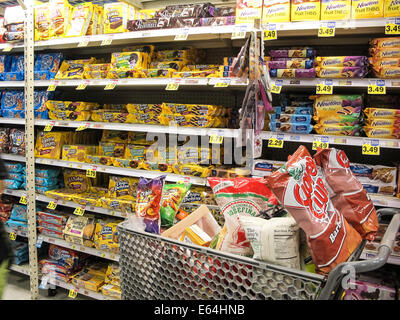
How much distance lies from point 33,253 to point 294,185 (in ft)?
9.61

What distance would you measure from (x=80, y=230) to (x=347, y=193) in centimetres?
239

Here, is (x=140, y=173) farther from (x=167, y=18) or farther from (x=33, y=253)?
(x=33, y=253)

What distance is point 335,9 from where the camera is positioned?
78.7 inches

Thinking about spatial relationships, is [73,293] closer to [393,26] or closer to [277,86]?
[277,86]

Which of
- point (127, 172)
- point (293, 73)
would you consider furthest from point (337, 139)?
point (127, 172)

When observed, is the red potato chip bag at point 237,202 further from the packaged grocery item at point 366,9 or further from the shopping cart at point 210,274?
the packaged grocery item at point 366,9

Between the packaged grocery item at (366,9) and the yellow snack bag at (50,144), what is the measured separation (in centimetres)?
239

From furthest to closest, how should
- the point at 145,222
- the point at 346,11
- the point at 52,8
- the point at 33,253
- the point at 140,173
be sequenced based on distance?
the point at 33,253 → the point at 52,8 → the point at 140,173 → the point at 346,11 → the point at 145,222

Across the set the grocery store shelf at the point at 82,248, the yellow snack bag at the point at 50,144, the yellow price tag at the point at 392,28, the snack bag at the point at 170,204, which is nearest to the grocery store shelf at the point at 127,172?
the yellow snack bag at the point at 50,144

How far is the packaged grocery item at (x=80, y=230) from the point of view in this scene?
2.88 meters

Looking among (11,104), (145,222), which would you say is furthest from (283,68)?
(11,104)

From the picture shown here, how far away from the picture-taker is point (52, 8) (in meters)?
2.87

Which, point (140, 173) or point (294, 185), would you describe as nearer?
point (294, 185)

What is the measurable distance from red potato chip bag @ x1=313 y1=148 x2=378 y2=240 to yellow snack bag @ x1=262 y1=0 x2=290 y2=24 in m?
1.35
